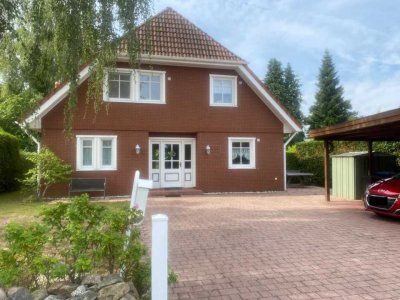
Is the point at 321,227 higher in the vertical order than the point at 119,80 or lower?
lower

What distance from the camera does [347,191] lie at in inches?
535

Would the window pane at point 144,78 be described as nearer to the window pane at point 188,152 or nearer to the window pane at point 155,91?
the window pane at point 155,91

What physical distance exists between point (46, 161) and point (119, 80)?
4467mm

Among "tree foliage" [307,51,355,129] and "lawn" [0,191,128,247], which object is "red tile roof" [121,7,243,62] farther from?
"tree foliage" [307,51,355,129]

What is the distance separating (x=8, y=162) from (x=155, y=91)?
750 centimetres

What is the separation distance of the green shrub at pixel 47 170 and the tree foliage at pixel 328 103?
28961 millimetres

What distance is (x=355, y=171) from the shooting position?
42.7 ft

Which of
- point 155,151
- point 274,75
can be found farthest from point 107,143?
point 274,75

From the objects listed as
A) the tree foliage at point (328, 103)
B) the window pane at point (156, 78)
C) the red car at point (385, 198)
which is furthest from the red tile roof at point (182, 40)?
the tree foliage at point (328, 103)

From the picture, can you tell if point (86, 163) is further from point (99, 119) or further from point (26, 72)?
point (26, 72)

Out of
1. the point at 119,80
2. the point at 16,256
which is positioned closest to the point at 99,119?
the point at 119,80

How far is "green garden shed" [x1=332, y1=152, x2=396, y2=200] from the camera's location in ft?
42.5

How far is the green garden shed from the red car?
10.8 feet

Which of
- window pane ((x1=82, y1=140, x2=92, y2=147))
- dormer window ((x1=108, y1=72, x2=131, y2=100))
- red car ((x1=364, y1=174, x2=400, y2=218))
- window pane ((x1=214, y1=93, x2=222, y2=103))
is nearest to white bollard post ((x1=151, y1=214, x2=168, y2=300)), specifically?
red car ((x1=364, y1=174, x2=400, y2=218))
